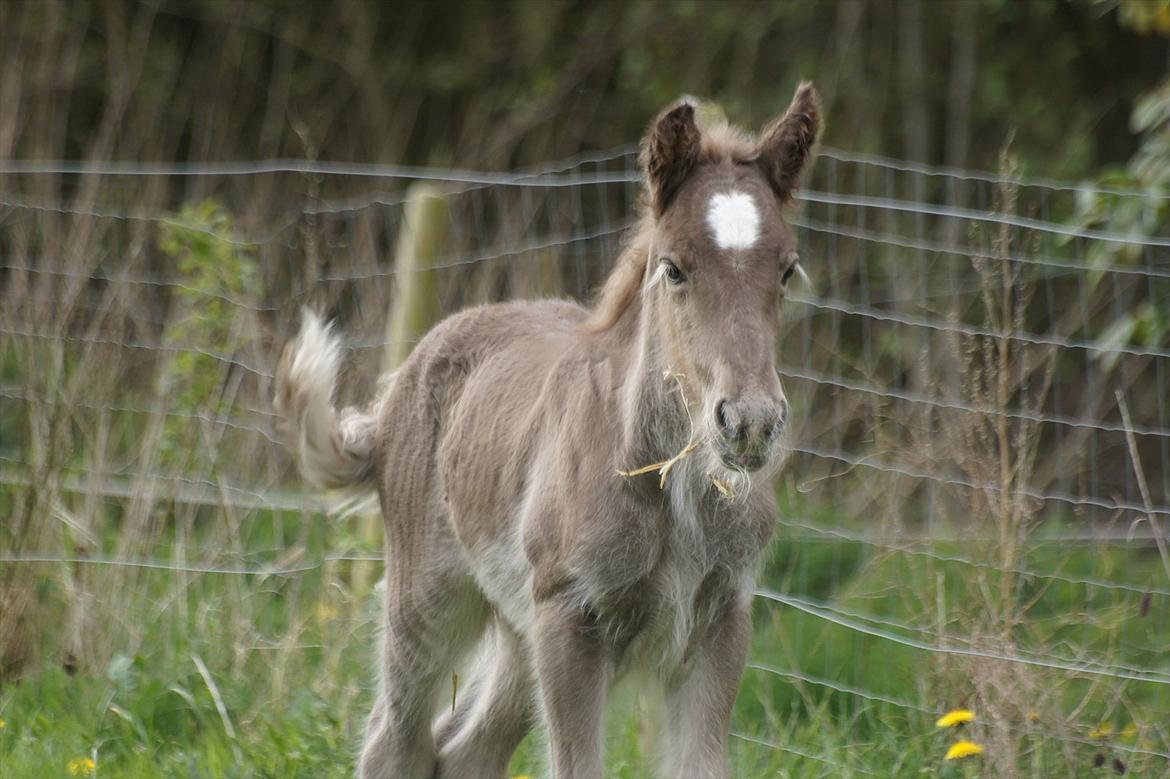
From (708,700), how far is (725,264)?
3.52 feet

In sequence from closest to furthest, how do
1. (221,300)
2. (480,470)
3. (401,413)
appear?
(480,470)
(401,413)
(221,300)

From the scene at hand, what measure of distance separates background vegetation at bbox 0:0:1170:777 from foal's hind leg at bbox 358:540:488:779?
0.33 m

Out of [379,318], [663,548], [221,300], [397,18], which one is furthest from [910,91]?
[663,548]

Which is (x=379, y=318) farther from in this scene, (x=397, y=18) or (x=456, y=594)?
(x=397, y=18)

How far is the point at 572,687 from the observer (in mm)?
3594

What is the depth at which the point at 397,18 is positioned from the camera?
11.0 m

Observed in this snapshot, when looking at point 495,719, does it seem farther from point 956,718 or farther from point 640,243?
point 640,243

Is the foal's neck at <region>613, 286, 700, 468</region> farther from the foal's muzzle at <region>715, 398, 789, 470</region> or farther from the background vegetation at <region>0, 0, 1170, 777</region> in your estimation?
the background vegetation at <region>0, 0, 1170, 777</region>

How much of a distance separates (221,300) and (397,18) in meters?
5.77

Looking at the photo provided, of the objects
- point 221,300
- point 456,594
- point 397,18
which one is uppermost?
→ point 397,18

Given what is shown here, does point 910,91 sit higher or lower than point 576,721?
higher

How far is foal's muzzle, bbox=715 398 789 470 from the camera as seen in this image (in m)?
3.06

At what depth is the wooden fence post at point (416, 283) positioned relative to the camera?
6160 millimetres

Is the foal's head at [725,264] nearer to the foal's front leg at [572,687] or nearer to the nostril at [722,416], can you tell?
the nostril at [722,416]
